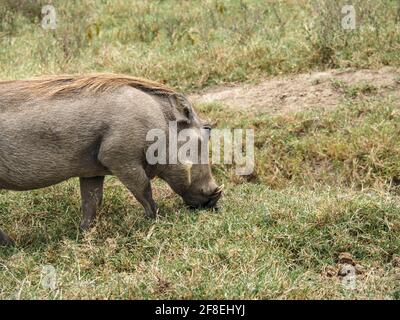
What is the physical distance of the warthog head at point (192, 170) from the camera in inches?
203

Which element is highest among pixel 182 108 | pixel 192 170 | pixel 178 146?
pixel 182 108

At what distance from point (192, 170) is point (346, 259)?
55.4 inches

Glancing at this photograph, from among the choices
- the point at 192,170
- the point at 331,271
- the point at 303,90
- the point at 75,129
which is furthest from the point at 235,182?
the point at 331,271

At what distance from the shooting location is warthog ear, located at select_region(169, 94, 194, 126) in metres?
5.12

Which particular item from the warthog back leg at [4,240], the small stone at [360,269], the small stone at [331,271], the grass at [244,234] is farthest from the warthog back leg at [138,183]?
the small stone at [360,269]

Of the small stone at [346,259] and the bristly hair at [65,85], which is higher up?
the bristly hair at [65,85]

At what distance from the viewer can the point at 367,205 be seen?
4.73 meters

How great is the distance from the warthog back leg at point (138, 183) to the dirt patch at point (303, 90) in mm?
2305

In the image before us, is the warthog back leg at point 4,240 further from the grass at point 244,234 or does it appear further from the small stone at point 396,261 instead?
the small stone at point 396,261

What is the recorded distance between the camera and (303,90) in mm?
7250

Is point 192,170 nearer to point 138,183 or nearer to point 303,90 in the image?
point 138,183

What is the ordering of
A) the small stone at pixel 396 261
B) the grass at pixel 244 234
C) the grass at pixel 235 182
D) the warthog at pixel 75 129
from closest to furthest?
1. the grass at pixel 244 234
2. the grass at pixel 235 182
3. the small stone at pixel 396 261
4. the warthog at pixel 75 129
